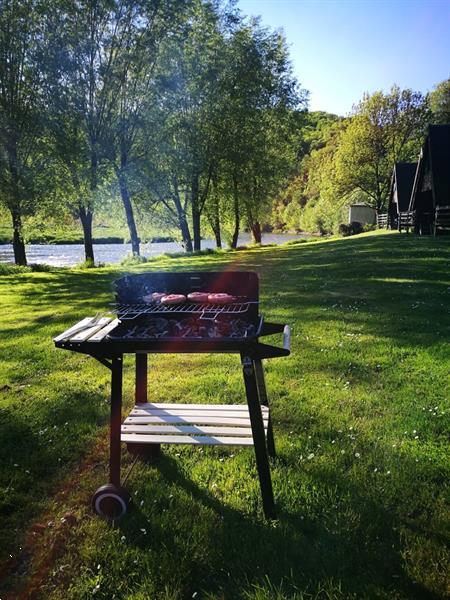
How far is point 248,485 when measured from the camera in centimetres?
391

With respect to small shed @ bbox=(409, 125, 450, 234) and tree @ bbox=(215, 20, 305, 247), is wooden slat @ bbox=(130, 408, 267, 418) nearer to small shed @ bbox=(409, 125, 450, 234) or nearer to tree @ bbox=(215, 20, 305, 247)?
small shed @ bbox=(409, 125, 450, 234)

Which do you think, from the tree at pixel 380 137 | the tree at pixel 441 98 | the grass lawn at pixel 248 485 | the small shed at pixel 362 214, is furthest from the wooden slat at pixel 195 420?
the tree at pixel 441 98

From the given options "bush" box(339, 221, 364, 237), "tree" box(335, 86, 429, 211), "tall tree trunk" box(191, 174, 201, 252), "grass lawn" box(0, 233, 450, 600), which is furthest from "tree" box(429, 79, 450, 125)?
"grass lawn" box(0, 233, 450, 600)

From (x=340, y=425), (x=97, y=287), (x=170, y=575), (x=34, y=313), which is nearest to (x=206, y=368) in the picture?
(x=340, y=425)

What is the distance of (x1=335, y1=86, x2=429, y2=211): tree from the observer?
54.2 meters

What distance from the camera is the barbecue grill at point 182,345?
3357 mm

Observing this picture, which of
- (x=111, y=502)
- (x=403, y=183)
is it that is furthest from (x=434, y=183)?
(x=111, y=502)

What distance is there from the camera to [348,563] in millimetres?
3018

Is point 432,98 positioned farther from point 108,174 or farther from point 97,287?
point 97,287

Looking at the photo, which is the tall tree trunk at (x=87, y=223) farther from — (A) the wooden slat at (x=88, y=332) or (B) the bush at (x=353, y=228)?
(B) the bush at (x=353, y=228)

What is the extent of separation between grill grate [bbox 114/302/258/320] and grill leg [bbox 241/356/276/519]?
0.45 metres

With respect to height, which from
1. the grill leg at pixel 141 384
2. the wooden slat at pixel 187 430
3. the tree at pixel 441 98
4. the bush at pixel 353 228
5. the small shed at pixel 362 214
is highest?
the tree at pixel 441 98

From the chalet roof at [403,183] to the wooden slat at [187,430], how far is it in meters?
36.6

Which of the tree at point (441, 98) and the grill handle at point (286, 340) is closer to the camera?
the grill handle at point (286, 340)
